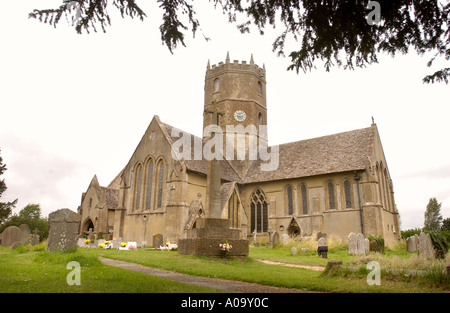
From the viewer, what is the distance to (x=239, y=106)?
122 ft

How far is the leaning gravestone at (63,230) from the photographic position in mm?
12109

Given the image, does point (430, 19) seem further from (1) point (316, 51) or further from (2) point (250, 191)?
(2) point (250, 191)

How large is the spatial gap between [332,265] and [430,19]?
19.2ft

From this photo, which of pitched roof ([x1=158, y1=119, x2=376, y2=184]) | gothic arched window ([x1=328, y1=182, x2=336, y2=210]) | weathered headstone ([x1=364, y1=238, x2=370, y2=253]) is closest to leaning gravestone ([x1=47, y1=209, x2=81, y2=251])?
pitched roof ([x1=158, y1=119, x2=376, y2=184])

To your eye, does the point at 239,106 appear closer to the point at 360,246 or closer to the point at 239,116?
the point at 239,116

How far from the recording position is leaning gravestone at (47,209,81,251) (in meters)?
12.1

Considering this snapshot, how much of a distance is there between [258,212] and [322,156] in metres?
7.91

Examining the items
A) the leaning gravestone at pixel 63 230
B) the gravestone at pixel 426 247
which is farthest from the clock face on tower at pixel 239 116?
the gravestone at pixel 426 247

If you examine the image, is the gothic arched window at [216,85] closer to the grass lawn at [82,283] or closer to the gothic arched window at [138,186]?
the gothic arched window at [138,186]

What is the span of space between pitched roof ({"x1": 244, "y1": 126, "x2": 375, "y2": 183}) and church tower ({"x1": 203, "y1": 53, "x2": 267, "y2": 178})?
422 cm

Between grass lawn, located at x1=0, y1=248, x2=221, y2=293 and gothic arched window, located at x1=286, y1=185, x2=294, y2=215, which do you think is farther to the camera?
gothic arched window, located at x1=286, y1=185, x2=294, y2=215

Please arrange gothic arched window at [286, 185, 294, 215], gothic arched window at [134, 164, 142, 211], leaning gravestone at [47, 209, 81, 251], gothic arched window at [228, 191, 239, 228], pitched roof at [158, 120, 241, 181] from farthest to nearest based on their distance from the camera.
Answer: gothic arched window at [286, 185, 294, 215], gothic arched window at [134, 164, 142, 211], pitched roof at [158, 120, 241, 181], gothic arched window at [228, 191, 239, 228], leaning gravestone at [47, 209, 81, 251]

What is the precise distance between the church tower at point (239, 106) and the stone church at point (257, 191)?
281 cm

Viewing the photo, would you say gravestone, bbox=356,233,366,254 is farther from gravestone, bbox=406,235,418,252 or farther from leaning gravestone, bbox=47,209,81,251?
leaning gravestone, bbox=47,209,81,251
